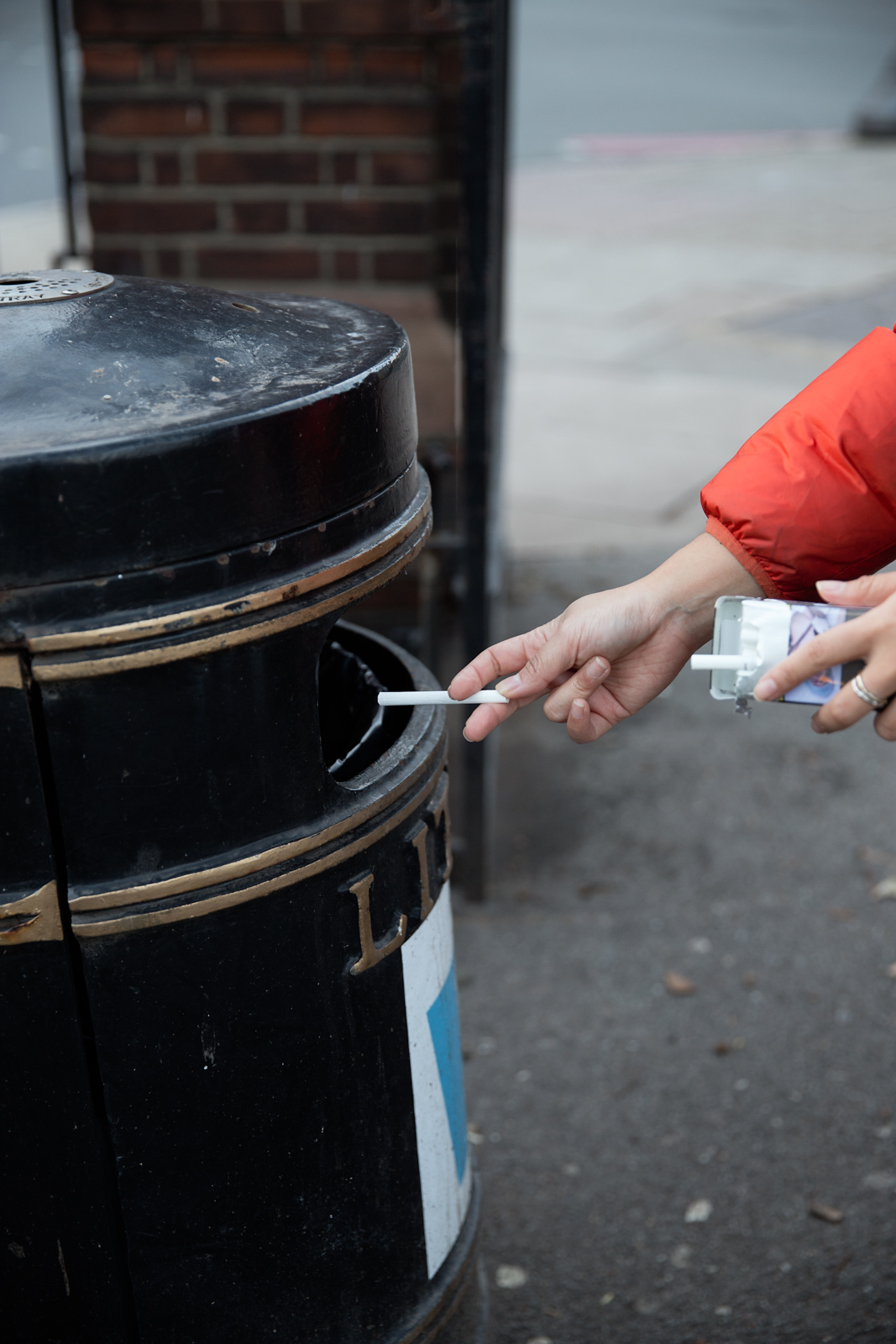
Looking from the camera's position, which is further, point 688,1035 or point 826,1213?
point 688,1035

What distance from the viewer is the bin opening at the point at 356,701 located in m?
1.61

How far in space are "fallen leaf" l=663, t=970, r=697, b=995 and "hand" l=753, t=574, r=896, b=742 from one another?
5.48ft

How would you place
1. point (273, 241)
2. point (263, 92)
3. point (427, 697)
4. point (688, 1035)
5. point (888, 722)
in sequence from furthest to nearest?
point (273, 241)
point (263, 92)
point (688, 1035)
point (427, 697)
point (888, 722)

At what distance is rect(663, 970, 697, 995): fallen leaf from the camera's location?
9.43 feet

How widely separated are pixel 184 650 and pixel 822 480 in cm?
85

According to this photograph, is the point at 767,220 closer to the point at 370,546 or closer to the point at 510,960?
the point at 510,960

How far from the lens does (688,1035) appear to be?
9.04 ft

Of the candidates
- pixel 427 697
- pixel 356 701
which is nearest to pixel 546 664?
pixel 427 697

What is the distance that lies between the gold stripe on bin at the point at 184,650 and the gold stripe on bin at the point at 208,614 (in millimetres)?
13

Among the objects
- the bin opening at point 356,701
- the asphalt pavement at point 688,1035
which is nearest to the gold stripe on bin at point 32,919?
the bin opening at point 356,701

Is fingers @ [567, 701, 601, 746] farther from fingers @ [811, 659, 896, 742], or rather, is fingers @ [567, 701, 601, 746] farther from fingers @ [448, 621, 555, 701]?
fingers @ [811, 659, 896, 742]

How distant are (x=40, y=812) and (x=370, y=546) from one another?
0.42m

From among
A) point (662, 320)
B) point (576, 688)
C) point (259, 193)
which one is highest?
point (259, 193)

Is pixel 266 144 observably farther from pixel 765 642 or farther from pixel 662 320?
pixel 662 320
